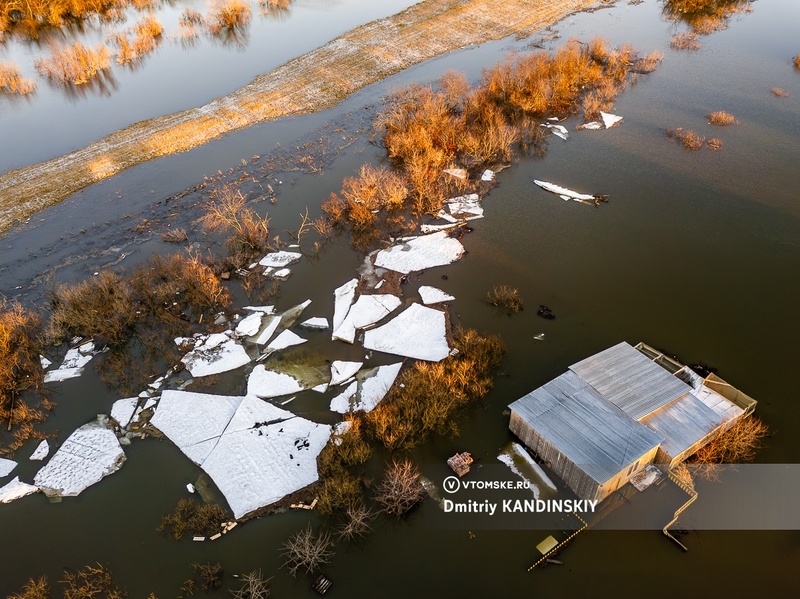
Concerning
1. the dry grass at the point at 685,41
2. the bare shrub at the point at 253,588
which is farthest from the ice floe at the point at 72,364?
the dry grass at the point at 685,41

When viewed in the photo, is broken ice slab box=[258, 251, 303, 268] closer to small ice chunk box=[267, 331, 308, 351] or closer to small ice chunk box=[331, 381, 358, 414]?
small ice chunk box=[267, 331, 308, 351]

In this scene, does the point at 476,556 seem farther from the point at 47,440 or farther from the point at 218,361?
the point at 47,440

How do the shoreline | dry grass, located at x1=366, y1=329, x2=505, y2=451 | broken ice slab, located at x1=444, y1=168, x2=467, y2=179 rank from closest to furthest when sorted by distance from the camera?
dry grass, located at x1=366, y1=329, x2=505, y2=451
broken ice slab, located at x1=444, y1=168, x2=467, y2=179
the shoreline

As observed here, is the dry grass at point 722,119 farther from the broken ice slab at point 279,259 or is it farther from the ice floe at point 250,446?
the ice floe at point 250,446

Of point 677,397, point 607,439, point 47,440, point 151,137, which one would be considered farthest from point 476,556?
point 151,137

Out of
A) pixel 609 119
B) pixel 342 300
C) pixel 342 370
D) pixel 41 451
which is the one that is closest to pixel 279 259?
pixel 342 300

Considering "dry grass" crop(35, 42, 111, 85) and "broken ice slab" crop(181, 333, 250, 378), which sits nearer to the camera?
"broken ice slab" crop(181, 333, 250, 378)

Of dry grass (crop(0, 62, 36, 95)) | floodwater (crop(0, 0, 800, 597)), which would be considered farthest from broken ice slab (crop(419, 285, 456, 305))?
dry grass (crop(0, 62, 36, 95))
